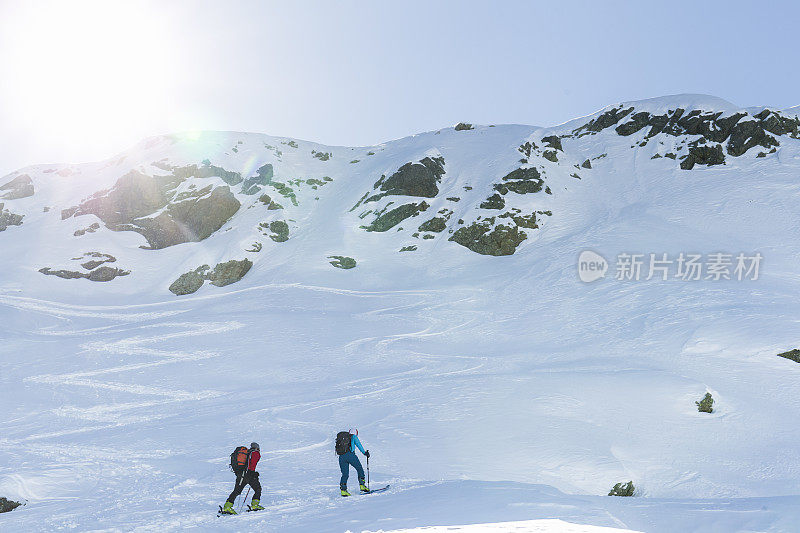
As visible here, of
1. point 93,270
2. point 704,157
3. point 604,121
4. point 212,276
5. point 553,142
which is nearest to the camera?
point 212,276

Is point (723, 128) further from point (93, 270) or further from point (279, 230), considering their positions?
point (93, 270)

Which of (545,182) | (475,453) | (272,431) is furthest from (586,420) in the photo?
(545,182)

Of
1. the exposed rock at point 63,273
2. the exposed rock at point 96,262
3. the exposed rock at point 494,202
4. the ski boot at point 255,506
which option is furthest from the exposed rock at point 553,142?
the ski boot at point 255,506

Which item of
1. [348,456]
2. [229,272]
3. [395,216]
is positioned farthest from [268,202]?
[348,456]

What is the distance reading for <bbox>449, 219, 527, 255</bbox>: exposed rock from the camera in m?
38.1

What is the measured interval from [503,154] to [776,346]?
3892 cm

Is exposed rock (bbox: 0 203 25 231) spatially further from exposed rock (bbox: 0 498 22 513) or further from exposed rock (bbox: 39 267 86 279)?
exposed rock (bbox: 0 498 22 513)

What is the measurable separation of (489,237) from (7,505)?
3428 cm

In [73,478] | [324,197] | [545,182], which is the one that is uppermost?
[324,197]

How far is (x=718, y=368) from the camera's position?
16.3 m

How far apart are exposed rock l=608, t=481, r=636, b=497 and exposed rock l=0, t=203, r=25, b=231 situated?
194ft

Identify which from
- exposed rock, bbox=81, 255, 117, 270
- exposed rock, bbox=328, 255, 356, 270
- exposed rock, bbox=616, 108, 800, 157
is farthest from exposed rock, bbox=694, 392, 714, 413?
exposed rock, bbox=81, 255, 117, 270

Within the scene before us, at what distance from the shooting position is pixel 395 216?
46.2 m

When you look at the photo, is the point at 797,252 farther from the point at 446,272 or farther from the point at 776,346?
the point at 446,272
